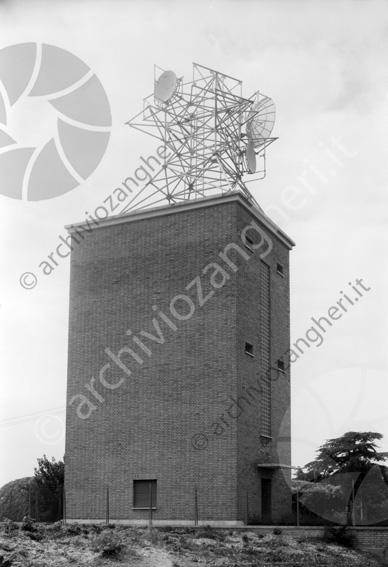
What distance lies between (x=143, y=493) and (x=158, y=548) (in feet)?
23.4

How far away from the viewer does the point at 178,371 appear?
2984 centimetres

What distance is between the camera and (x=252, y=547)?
78.6ft

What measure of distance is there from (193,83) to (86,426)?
1405cm

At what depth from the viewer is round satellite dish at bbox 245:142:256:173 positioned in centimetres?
3331

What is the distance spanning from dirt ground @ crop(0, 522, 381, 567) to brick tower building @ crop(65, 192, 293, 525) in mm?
3140

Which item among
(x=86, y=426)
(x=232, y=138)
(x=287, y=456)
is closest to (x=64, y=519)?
(x=86, y=426)

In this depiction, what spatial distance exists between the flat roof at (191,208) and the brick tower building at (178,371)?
53mm

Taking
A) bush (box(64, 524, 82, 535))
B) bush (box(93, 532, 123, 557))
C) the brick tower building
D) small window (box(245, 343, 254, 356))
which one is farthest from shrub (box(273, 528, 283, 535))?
small window (box(245, 343, 254, 356))

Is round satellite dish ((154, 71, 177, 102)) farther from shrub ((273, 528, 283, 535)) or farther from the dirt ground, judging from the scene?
shrub ((273, 528, 283, 535))

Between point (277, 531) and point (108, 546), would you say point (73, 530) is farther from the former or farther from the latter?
point (277, 531)

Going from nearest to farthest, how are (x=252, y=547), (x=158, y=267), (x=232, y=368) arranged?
1. (x=252, y=547)
2. (x=232, y=368)
3. (x=158, y=267)

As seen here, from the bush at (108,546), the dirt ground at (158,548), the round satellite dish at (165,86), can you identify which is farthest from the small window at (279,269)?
the bush at (108,546)

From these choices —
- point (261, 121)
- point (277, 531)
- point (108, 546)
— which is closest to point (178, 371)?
point (277, 531)

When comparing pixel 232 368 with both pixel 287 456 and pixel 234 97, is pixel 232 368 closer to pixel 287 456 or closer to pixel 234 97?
pixel 287 456
